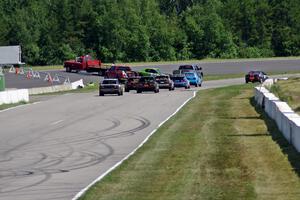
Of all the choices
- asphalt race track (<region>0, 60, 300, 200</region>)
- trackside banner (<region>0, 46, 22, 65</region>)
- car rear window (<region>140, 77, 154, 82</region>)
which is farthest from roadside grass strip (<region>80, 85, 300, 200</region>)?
trackside banner (<region>0, 46, 22, 65</region>)

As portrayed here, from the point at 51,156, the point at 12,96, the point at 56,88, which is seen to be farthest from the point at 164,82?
the point at 51,156

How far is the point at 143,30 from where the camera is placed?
120312mm

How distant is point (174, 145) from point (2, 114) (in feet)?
57.5

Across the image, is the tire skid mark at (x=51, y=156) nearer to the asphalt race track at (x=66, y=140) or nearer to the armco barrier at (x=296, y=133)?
the asphalt race track at (x=66, y=140)

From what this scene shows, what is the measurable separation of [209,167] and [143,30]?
102556mm

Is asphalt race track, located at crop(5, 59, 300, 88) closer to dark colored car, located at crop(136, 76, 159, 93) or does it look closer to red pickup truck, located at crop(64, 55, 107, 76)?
red pickup truck, located at crop(64, 55, 107, 76)

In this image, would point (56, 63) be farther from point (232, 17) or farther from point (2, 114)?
point (2, 114)

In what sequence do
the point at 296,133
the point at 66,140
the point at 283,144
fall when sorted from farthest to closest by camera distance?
the point at 66,140
the point at 283,144
the point at 296,133

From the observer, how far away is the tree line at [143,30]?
118m

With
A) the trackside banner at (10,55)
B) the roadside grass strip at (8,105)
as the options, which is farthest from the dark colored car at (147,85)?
the trackside banner at (10,55)

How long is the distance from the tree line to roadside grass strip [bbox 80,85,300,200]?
289ft

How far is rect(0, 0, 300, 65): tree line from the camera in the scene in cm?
11769

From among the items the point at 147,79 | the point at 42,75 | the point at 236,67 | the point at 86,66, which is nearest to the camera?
the point at 147,79

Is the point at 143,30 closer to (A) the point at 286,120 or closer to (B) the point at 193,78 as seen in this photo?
(B) the point at 193,78
